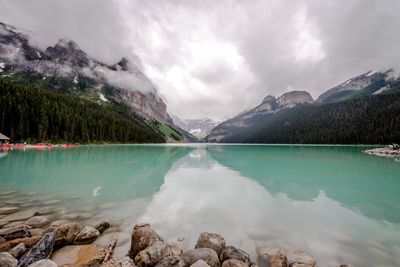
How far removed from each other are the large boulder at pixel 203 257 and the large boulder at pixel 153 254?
562 millimetres

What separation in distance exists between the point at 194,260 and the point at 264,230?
17.6 feet

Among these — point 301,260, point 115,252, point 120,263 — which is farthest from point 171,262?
point 301,260

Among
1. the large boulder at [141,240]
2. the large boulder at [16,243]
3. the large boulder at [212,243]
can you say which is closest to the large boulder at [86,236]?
the large boulder at [16,243]

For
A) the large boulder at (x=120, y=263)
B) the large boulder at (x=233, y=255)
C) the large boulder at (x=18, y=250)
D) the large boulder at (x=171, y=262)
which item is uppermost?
the large boulder at (x=18, y=250)

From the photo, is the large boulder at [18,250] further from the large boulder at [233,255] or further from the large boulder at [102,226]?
the large boulder at [233,255]

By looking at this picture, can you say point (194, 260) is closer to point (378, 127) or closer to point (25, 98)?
point (25, 98)

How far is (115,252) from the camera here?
332 inches

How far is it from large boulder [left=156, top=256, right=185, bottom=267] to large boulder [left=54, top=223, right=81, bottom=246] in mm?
4262

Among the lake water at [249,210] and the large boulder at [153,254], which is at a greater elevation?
the large boulder at [153,254]

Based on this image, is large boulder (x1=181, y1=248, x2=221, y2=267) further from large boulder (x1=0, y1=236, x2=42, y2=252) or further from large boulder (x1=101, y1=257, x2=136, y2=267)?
large boulder (x1=0, y1=236, x2=42, y2=252)

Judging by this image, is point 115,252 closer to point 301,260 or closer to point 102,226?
point 102,226

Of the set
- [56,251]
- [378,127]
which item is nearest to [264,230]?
[56,251]

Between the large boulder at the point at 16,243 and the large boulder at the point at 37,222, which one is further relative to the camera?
the large boulder at the point at 37,222

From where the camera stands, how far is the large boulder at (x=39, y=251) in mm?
6792
